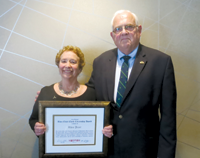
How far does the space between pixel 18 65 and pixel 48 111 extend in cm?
104

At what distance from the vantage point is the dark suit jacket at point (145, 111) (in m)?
1.57

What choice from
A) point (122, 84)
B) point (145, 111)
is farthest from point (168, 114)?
point (122, 84)

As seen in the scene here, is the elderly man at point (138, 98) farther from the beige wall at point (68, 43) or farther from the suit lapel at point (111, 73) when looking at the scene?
the beige wall at point (68, 43)

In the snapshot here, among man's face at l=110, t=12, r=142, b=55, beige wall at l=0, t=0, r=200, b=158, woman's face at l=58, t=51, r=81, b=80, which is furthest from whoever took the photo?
beige wall at l=0, t=0, r=200, b=158

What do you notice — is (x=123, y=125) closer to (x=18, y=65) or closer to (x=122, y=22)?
(x=122, y=22)

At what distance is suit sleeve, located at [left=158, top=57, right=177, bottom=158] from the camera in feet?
5.08

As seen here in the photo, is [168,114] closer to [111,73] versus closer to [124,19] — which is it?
[111,73]

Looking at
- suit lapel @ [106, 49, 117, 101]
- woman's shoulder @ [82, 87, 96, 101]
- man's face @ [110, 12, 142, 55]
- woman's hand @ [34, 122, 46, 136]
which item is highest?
man's face @ [110, 12, 142, 55]

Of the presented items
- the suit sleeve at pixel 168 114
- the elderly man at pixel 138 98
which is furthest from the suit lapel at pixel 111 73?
the suit sleeve at pixel 168 114

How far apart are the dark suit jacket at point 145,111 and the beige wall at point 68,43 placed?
2.59 feet

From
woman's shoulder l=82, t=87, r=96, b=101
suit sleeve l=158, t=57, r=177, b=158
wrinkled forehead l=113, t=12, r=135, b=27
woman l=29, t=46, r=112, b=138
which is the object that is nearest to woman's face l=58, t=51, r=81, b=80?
woman l=29, t=46, r=112, b=138

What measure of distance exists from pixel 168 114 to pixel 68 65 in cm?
114

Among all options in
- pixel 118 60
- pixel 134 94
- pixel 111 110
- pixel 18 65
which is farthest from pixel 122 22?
pixel 18 65

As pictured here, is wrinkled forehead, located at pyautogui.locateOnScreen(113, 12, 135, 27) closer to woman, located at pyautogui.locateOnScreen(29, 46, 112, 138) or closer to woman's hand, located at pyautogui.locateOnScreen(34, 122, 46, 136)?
woman, located at pyautogui.locateOnScreen(29, 46, 112, 138)
